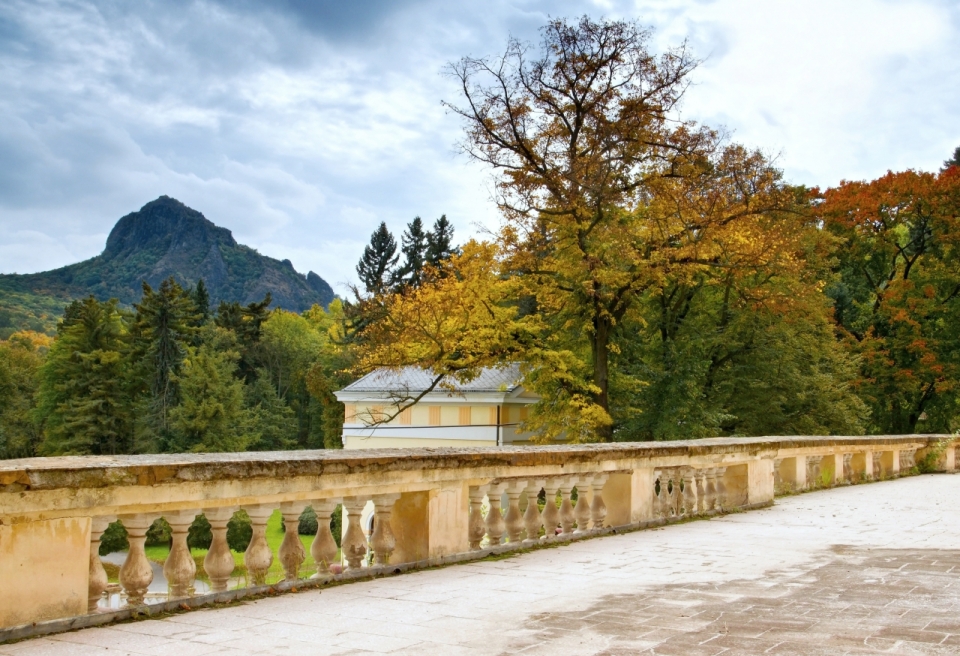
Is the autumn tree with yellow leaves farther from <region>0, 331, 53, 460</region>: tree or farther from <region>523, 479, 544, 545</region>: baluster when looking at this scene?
<region>0, 331, 53, 460</region>: tree

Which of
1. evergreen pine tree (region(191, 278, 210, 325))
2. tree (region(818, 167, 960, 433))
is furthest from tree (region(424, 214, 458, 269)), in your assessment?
tree (region(818, 167, 960, 433))

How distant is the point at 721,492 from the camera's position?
35.8 ft

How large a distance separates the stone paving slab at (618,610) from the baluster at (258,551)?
200 mm

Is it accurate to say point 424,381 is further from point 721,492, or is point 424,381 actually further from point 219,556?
point 219,556

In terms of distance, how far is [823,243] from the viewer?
34.3 meters

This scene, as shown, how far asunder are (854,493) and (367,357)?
15851mm

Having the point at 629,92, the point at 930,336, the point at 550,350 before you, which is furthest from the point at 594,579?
the point at 930,336

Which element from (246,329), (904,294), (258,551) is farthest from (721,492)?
(246,329)

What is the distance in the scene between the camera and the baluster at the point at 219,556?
5.16 meters

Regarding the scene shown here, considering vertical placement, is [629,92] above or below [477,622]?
above

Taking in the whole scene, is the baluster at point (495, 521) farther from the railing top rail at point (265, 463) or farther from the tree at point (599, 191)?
the tree at point (599, 191)

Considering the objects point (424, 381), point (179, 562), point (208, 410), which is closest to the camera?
point (179, 562)

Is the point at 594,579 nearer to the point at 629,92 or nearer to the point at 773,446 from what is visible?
the point at 773,446

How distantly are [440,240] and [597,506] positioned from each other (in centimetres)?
7629
